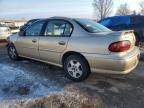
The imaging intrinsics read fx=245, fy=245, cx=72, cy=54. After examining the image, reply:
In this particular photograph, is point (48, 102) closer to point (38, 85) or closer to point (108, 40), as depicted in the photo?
point (38, 85)

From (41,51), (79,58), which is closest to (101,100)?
(79,58)

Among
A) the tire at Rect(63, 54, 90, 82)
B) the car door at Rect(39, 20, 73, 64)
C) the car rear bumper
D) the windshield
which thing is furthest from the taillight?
the car door at Rect(39, 20, 73, 64)

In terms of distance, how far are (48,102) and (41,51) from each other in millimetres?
2183

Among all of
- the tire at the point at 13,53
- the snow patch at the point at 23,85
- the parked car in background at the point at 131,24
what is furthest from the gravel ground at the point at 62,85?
the parked car in background at the point at 131,24

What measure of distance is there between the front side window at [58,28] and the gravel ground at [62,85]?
3.44 ft

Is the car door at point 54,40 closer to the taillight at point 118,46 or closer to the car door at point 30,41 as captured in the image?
the car door at point 30,41

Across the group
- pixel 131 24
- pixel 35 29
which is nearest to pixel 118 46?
pixel 35 29

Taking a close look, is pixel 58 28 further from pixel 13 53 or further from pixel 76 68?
pixel 13 53

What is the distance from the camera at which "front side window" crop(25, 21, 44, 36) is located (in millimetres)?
6600

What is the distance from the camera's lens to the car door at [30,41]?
6.60 m

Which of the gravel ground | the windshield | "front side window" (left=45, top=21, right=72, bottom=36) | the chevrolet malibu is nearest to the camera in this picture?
the gravel ground

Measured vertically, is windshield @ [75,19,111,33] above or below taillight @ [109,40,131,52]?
above

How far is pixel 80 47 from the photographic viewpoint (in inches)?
212

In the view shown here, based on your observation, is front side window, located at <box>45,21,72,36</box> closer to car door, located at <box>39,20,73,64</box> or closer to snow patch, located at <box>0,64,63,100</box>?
car door, located at <box>39,20,73,64</box>
